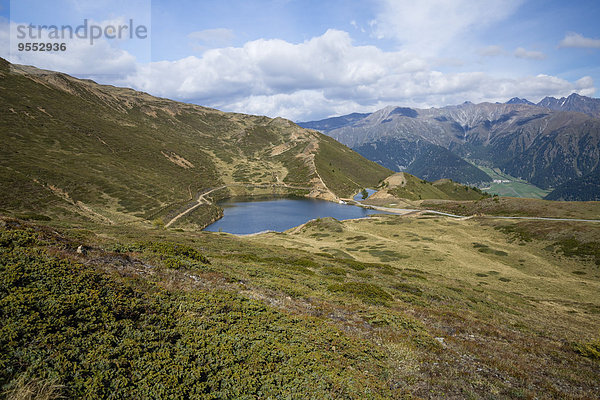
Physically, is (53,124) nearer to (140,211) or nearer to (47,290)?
(140,211)

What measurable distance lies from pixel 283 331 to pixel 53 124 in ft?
691

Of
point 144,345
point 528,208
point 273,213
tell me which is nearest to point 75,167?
A: point 273,213

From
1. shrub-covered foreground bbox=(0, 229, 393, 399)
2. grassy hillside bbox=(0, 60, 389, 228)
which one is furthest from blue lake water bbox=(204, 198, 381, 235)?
shrub-covered foreground bbox=(0, 229, 393, 399)

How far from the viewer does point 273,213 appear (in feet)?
504

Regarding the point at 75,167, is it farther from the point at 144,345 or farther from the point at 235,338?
the point at 235,338

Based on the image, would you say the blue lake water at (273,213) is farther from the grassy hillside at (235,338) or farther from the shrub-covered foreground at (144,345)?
the shrub-covered foreground at (144,345)

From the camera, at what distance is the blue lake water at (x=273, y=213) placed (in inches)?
4873

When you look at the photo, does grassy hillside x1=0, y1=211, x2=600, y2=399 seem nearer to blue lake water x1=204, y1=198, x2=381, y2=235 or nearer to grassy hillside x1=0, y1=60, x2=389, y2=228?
grassy hillside x1=0, y1=60, x2=389, y2=228

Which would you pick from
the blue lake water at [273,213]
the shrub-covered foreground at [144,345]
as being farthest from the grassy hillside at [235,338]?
the blue lake water at [273,213]

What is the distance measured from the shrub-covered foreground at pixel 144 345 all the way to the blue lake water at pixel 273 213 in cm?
10284

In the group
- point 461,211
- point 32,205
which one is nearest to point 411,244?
point 461,211

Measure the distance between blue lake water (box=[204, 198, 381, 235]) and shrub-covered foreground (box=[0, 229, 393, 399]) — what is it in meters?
103

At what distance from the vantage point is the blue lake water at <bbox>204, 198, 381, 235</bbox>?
123775 mm

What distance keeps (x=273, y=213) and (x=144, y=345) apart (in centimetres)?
14555
